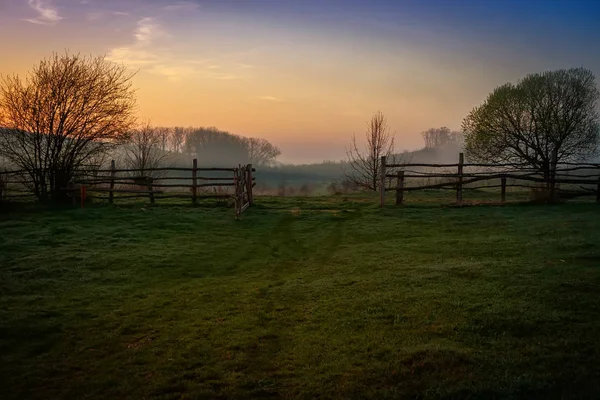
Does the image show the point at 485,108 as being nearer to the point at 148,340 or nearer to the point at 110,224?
the point at 110,224

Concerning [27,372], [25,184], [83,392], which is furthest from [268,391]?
[25,184]

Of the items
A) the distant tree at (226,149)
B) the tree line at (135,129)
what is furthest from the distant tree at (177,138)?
the tree line at (135,129)

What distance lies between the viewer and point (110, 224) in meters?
14.0

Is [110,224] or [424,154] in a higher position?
[424,154]

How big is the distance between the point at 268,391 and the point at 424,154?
63036 mm

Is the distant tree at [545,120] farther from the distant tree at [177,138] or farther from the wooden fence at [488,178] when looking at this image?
the distant tree at [177,138]

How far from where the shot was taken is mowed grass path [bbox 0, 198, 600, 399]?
14.0ft

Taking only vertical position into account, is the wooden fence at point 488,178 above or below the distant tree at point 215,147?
below

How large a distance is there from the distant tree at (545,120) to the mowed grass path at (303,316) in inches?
646

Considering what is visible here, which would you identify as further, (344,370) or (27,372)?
(27,372)

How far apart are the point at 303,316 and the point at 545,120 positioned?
25.6 metres

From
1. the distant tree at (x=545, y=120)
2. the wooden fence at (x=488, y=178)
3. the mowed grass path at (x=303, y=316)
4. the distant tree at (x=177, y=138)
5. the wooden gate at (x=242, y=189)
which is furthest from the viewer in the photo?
the distant tree at (x=177, y=138)

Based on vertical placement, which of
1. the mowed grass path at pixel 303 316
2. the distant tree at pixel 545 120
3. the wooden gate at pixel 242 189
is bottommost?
the mowed grass path at pixel 303 316

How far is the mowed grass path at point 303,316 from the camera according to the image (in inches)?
168
